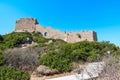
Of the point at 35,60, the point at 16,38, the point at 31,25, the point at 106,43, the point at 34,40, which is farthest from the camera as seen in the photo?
the point at 31,25

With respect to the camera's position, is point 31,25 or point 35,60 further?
point 31,25

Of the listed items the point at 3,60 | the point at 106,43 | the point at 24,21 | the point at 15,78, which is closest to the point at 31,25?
the point at 24,21

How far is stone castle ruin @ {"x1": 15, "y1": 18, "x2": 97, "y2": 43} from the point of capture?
4756 centimetres

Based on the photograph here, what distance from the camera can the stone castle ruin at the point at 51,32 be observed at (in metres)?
47.6

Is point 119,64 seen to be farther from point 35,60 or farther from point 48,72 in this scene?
point 35,60

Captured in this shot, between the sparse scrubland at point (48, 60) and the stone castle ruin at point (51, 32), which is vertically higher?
the stone castle ruin at point (51, 32)

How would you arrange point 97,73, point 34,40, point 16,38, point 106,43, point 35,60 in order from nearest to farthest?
point 97,73 < point 35,60 < point 106,43 < point 16,38 < point 34,40

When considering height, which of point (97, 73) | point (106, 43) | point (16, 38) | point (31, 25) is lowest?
point (97, 73)

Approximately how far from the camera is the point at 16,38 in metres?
42.6

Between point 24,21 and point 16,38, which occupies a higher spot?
point 24,21

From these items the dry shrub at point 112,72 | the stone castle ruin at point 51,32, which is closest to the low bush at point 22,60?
the dry shrub at point 112,72

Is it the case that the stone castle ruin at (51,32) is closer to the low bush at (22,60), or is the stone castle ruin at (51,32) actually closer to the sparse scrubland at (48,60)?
the sparse scrubland at (48,60)

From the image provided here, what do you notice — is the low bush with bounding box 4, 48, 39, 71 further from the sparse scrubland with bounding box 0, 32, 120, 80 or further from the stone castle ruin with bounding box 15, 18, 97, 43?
the stone castle ruin with bounding box 15, 18, 97, 43

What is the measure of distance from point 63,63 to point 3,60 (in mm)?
4634
